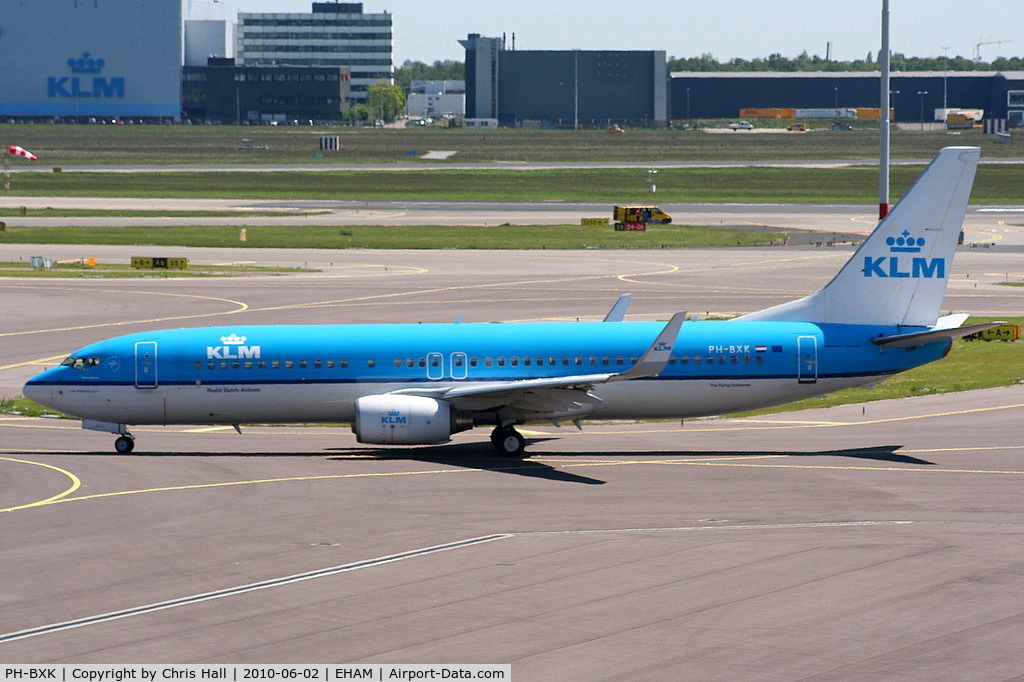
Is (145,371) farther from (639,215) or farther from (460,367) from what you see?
(639,215)

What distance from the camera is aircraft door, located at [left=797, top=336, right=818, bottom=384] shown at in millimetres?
39969

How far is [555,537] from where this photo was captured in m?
28.6

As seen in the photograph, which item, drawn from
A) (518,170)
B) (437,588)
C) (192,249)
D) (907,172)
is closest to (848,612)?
(437,588)

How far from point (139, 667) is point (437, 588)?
6.31m

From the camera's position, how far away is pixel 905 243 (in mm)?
40844

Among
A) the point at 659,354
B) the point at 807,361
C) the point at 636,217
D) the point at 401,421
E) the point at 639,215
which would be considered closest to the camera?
A: the point at 659,354

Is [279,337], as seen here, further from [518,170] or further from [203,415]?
[518,170]

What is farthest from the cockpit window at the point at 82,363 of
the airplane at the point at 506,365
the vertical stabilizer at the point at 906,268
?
the vertical stabilizer at the point at 906,268

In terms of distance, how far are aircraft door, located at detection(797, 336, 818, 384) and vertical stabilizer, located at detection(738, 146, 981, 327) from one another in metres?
1.29

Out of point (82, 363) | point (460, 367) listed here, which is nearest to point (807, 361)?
point (460, 367)

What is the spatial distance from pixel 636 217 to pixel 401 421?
85.2 m

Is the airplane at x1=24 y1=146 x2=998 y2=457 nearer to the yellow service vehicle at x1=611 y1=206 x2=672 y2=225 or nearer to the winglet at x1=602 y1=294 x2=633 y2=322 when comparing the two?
the winglet at x1=602 y1=294 x2=633 y2=322

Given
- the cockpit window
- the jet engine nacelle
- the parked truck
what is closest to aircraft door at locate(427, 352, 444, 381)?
the jet engine nacelle

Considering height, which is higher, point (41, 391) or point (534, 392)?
point (534, 392)
